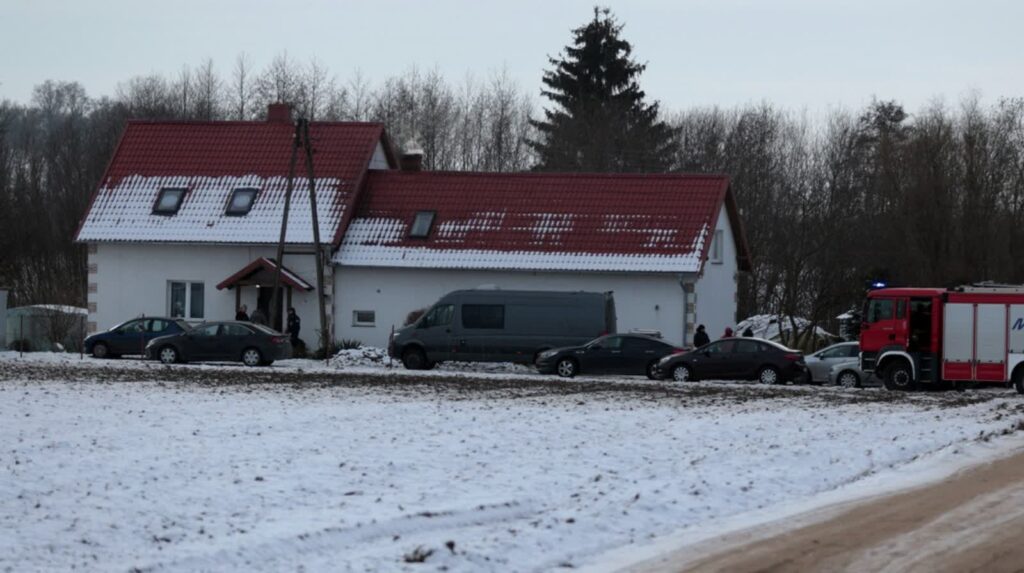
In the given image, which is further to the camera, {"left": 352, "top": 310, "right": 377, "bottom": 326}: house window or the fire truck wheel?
{"left": 352, "top": 310, "right": 377, "bottom": 326}: house window

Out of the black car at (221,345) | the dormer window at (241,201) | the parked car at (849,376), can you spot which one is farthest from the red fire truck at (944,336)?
the dormer window at (241,201)

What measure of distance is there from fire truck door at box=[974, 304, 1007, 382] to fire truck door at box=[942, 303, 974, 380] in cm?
16

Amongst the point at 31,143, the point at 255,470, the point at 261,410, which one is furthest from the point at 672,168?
the point at 255,470

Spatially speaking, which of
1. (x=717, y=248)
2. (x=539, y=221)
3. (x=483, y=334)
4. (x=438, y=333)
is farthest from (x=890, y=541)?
(x=717, y=248)

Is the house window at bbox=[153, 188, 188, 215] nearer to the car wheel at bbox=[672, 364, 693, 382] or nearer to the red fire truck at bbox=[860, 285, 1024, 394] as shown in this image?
the car wheel at bbox=[672, 364, 693, 382]

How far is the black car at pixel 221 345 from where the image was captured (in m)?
42.6

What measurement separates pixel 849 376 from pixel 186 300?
2202 cm

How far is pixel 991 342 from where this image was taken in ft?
123

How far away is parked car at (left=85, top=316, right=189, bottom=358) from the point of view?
44.8m

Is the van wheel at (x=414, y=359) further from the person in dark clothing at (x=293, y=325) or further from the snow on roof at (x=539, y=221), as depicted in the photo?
the snow on roof at (x=539, y=221)

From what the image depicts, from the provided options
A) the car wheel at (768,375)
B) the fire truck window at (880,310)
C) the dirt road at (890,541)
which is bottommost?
the dirt road at (890,541)

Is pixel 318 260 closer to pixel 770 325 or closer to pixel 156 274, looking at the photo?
pixel 156 274

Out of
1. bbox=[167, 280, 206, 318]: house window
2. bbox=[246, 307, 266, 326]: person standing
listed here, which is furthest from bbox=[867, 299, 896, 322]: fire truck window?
bbox=[167, 280, 206, 318]: house window

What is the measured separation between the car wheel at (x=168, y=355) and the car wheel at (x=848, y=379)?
17422 mm
